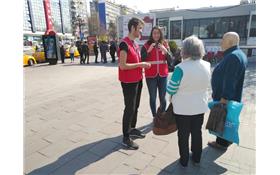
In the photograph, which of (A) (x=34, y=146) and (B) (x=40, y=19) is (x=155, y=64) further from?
(B) (x=40, y=19)

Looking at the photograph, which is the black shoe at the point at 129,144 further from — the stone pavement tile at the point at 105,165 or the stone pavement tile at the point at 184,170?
the stone pavement tile at the point at 184,170

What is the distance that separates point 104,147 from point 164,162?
938 mm

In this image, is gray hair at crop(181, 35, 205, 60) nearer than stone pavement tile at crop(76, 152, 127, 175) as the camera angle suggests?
Yes

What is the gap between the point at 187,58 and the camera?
2.04 m

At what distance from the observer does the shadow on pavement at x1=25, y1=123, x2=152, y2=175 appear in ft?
7.83

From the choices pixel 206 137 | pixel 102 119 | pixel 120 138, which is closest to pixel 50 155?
pixel 120 138

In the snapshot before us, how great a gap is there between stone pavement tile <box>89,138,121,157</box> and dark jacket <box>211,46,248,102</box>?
165 cm

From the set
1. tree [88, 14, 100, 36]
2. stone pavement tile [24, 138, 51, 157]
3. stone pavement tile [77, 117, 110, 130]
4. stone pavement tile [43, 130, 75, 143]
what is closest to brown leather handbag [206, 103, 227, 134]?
stone pavement tile [77, 117, 110, 130]

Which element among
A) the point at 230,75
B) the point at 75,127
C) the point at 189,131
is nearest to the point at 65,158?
the point at 75,127

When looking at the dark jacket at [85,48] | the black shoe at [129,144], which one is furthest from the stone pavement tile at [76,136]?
the dark jacket at [85,48]

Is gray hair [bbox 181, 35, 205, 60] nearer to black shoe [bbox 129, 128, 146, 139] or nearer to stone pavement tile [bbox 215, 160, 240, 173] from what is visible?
stone pavement tile [bbox 215, 160, 240, 173]

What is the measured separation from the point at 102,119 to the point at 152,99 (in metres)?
1.17

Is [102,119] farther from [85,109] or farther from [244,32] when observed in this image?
Result: [244,32]

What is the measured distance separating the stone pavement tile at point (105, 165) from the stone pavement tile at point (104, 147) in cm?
10
